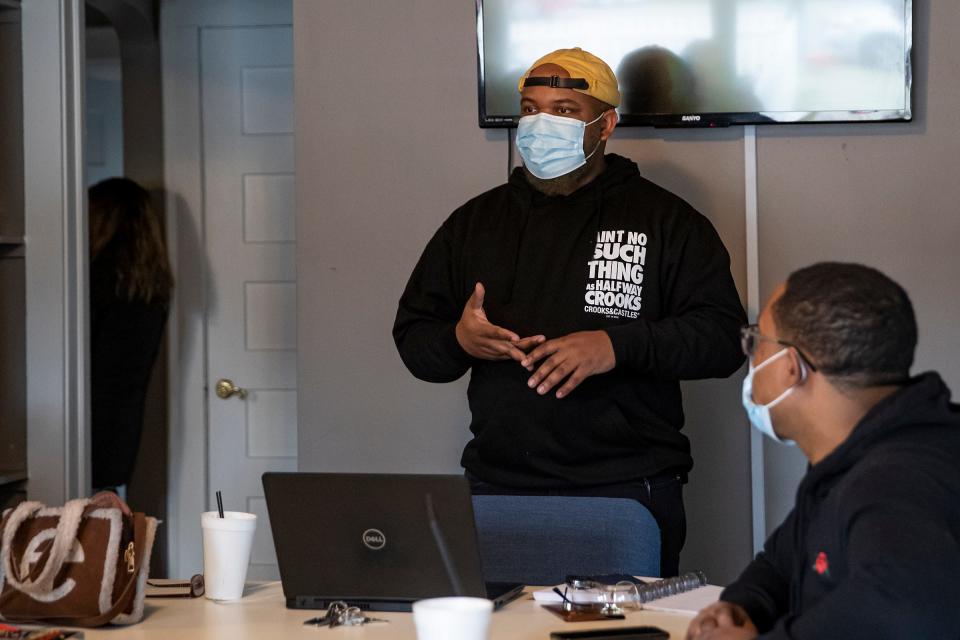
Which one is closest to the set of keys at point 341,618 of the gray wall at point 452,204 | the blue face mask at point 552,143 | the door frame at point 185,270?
the blue face mask at point 552,143

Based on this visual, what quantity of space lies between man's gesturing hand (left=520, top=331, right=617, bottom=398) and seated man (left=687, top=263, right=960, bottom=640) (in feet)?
2.44

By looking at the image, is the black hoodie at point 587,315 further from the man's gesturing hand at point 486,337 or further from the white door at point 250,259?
the white door at point 250,259

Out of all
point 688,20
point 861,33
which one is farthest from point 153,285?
point 861,33

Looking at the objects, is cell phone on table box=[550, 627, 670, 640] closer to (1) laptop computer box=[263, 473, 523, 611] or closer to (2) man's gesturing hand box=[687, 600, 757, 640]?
(2) man's gesturing hand box=[687, 600, 757, 640]

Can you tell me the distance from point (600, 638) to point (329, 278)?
6.13 feet

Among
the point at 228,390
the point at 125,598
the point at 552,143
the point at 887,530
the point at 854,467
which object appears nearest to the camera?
the point at 887,530

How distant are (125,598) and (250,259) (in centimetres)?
277

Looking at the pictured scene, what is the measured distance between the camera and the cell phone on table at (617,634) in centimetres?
161

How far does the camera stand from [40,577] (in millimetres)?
1749

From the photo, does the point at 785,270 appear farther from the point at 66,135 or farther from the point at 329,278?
the point at 66,135

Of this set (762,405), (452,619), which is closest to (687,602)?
(762,405)

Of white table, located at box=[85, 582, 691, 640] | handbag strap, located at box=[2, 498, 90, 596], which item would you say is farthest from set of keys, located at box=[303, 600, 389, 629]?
handbag strap, located at box=[2, 498, 90, 596]

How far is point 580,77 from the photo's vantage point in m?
2.65

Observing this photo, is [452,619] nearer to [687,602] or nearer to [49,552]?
[687,602]
